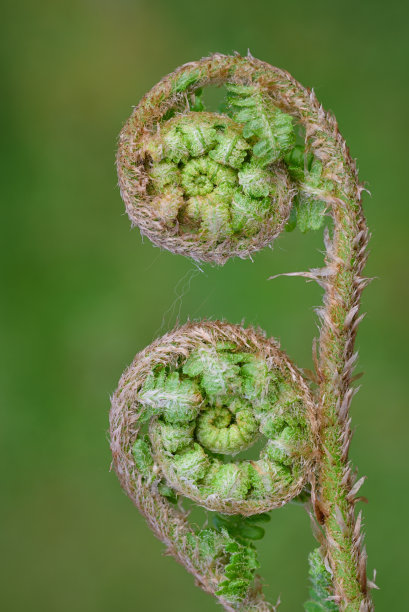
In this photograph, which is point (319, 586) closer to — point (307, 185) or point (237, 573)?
point (237, 573)

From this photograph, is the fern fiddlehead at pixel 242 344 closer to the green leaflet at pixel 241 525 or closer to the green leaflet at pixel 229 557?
the green leaflet at pixel 229 557

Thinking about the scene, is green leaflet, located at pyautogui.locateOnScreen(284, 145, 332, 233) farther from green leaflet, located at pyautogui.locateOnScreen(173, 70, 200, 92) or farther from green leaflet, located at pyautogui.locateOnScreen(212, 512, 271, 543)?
green leaflet, located at pyautogui.locateOnScreen(212, 512, 271, 543)

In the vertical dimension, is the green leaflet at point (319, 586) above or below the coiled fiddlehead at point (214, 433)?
below

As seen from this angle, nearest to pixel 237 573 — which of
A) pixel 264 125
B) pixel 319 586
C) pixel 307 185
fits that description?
pixel 319 586

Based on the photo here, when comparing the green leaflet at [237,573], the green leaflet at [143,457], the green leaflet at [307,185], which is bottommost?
the green leaflet at [237,573]

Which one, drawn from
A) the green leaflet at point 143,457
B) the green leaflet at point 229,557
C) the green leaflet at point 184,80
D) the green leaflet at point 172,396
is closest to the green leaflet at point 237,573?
the green leaflet at point 229,557

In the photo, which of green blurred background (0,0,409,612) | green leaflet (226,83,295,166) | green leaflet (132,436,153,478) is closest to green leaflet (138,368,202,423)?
green leaflet (132,436,153,478)
